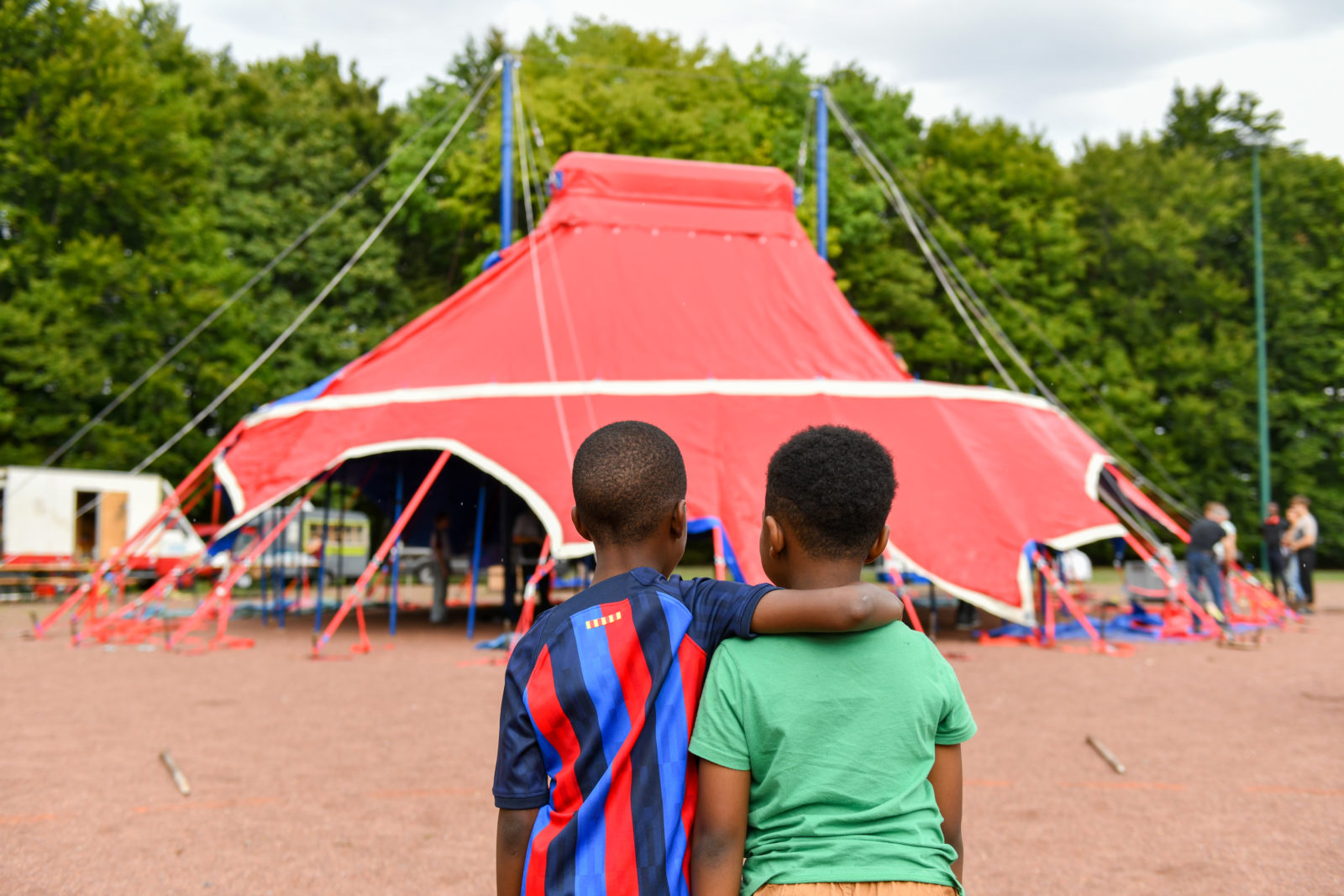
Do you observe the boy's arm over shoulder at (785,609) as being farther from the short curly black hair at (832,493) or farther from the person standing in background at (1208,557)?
the person standing in background at (1208,557)

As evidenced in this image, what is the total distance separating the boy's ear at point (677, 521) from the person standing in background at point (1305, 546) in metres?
14.3

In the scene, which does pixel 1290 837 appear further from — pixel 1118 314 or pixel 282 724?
pixel 1118 314

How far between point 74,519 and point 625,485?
60.6ft

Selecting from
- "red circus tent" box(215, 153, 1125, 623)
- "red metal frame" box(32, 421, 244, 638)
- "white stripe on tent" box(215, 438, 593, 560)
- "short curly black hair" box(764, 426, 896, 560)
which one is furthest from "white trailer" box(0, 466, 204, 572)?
"short curly black hair" box(764, 426, 896, 560)

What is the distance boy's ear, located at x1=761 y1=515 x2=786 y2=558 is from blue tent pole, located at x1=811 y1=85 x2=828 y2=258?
41.6ft

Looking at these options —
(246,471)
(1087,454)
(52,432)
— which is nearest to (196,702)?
(246,471)

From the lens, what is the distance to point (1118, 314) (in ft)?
90.3

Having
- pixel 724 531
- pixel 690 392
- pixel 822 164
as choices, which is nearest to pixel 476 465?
pixel 690 392

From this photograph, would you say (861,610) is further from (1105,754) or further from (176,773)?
(1105,754)

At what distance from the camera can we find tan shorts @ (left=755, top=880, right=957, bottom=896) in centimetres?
153

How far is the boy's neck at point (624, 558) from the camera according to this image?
5.97 ft

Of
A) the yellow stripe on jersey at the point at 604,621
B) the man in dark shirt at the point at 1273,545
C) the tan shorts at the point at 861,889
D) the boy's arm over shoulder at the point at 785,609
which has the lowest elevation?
the man in dark shirt at the point at 1273,545

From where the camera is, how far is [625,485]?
5.91 ft

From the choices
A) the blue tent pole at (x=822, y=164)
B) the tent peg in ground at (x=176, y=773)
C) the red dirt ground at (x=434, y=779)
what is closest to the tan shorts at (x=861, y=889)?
the red dirt ground at (x=434, y=779)
